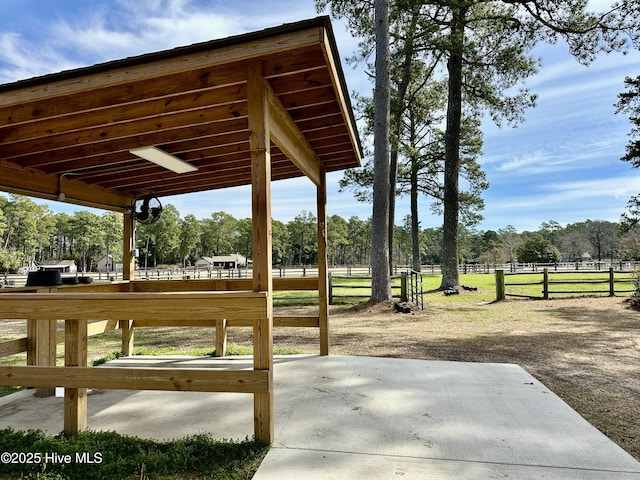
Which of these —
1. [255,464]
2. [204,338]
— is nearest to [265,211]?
[255,464]

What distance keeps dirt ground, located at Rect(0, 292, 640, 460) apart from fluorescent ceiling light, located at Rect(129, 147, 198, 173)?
318cm

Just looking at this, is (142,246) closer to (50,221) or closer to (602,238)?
(50,221)

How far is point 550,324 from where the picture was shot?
8039mm

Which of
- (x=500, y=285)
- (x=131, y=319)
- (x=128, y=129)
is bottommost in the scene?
(x=500, y=285)

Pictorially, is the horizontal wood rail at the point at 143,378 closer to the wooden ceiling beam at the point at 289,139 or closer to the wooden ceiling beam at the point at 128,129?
the wooden ceiling beam at the point at 289,139

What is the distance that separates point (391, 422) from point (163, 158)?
3272 millimetres

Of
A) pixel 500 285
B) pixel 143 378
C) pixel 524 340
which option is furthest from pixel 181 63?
pixel 500 285

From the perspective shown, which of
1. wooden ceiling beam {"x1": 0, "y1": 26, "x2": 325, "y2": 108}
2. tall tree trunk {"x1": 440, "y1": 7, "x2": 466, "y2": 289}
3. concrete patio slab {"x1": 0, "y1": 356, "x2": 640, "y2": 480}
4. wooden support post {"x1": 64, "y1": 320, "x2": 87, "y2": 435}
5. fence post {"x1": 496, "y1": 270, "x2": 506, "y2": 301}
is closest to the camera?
concrete patio slab {"x1": 0, "y1": 356, "x2": 640, "y2": 480}

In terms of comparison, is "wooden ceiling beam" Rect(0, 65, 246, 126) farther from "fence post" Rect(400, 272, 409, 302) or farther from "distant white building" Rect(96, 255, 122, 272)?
"distant white building" Rect(96, 255, 122, 272)

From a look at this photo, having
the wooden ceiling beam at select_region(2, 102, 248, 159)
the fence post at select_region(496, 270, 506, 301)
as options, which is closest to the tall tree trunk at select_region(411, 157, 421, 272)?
the fence post at select_region(496, 270, 506, 301)

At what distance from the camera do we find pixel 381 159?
34.2 feet

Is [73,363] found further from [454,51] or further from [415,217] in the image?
[415,217]

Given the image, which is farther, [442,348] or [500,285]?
[500,285]

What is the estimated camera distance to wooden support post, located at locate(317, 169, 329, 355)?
470 centimetres
